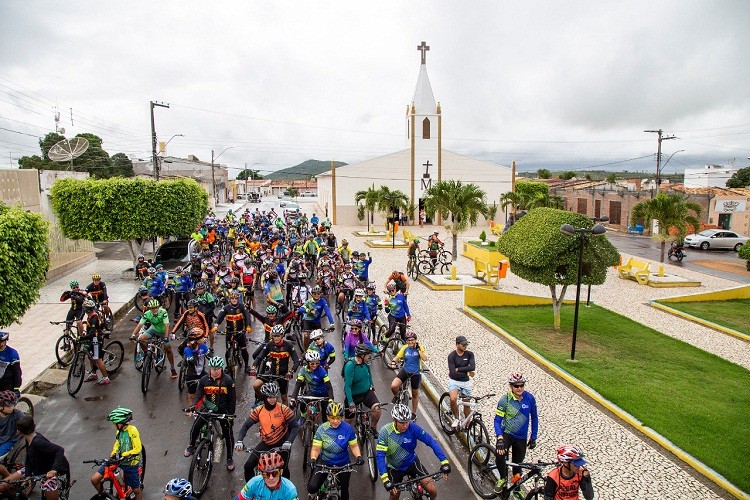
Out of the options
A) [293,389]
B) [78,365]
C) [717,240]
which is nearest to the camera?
[293,389]

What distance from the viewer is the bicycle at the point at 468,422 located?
7965 millimetres

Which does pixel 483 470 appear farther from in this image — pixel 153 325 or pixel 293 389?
pixel 153 325

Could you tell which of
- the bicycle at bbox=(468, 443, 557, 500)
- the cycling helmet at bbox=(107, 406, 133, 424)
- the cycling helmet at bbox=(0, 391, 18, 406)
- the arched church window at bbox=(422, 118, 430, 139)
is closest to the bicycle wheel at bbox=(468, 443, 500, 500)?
the bicycle at bbox=(468, 443, 557, 500)

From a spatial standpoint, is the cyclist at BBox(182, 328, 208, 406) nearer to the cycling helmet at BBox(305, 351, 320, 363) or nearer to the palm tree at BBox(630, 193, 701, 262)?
the cycling helmet at BBox(305, 351, 320, 363)

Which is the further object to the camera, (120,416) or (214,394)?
(214,394)

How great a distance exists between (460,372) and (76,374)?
7818 mm

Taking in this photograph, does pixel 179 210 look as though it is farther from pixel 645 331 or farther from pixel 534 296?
pixel 645 331

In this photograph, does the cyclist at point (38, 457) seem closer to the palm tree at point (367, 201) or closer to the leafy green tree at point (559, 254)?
the leafy green tree at point (559, 254)

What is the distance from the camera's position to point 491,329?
1518cm

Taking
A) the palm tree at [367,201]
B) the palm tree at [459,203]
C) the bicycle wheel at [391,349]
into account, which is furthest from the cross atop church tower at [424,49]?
the bicycle wheel at [391,349]

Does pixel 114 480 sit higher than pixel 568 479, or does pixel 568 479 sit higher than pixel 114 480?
pixel 568 479

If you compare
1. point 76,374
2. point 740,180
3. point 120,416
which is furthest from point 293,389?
point 740,180

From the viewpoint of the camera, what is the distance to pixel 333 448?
5977 mm

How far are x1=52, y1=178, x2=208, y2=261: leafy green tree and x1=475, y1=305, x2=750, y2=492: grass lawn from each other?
46.8 feet
